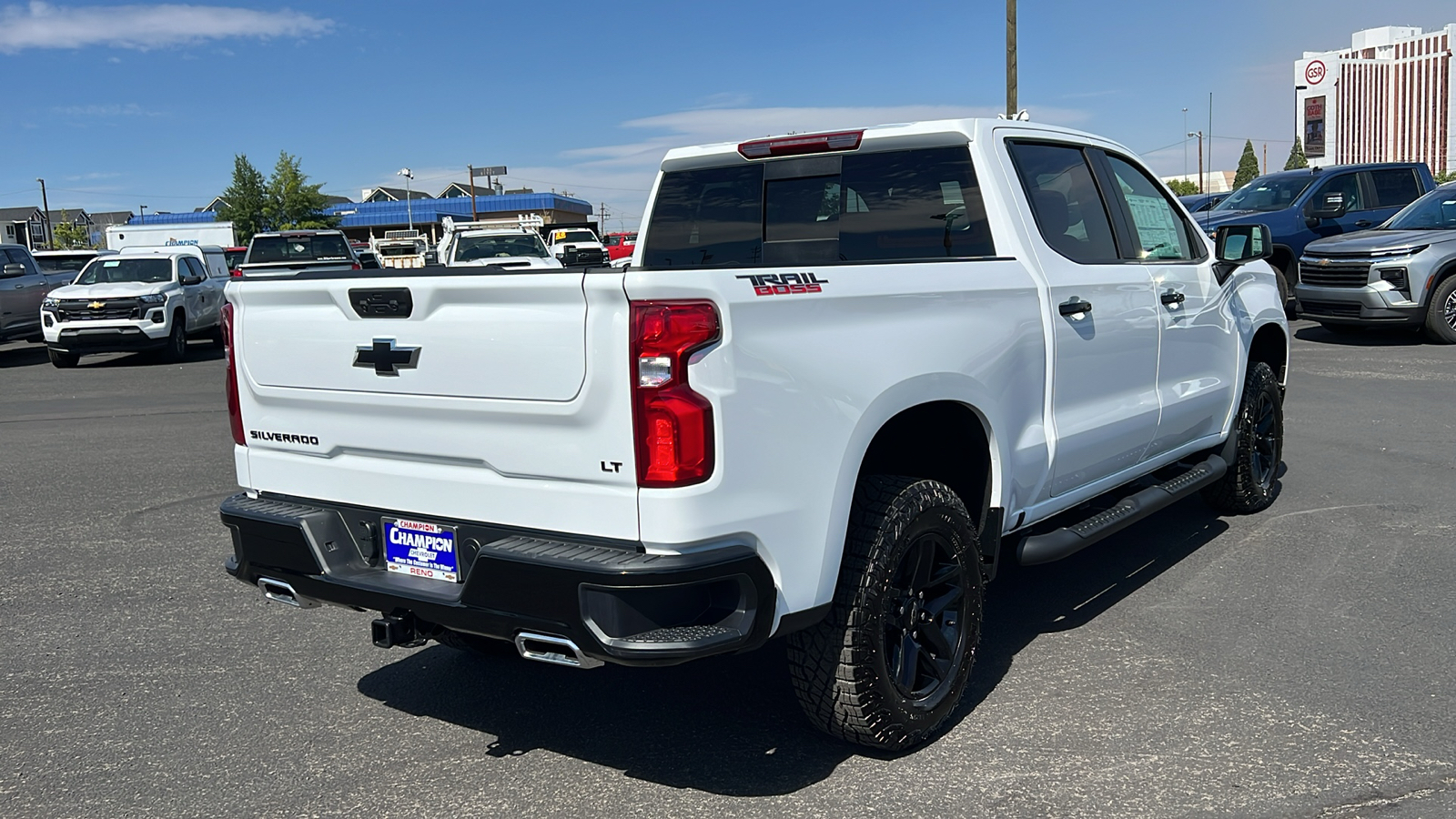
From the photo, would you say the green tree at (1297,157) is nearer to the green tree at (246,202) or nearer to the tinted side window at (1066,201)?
the green tree at (246,202)

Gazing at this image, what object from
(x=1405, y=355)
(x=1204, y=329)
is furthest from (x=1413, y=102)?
(x=1204, y=329)

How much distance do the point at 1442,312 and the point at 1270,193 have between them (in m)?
3.88

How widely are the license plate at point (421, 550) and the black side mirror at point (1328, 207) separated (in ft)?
53.2

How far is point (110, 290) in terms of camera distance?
1719 cm

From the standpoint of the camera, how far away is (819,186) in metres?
4.89

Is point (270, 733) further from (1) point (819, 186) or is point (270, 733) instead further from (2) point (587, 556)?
(1) point (819, 186)

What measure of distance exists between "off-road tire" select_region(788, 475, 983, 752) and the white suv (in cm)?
1604

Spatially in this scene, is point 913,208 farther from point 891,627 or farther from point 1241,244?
point 1241,244

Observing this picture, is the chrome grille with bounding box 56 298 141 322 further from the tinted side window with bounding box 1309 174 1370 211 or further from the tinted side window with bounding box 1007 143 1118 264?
the tinted side window with bounding box 1309 174 1370 211

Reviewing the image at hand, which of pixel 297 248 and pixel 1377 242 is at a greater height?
pixel 297 248

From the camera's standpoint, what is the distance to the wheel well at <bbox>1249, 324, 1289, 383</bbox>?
6578 millimetres

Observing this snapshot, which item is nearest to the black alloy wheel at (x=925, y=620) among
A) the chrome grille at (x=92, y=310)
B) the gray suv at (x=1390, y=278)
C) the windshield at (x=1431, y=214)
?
the gray suv at (x=1390, y=278)

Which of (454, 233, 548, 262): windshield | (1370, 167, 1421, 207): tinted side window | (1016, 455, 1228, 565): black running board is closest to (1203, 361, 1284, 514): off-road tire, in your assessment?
(1016, 455, 1228, 565): black running board

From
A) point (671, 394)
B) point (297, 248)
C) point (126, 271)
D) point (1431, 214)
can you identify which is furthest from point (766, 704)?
point (297, 248)
